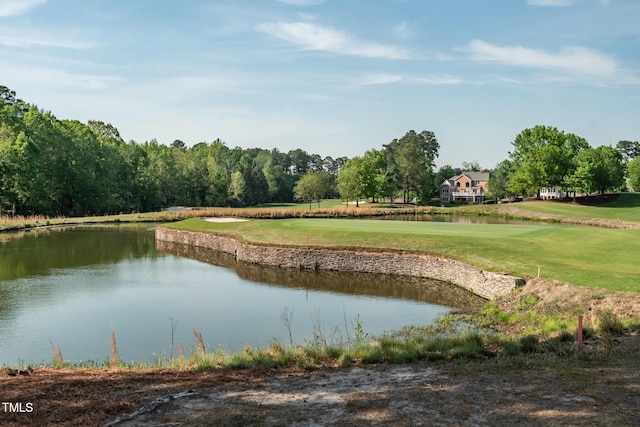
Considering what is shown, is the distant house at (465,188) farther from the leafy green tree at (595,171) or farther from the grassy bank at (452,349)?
the grassy bank at (452,349)

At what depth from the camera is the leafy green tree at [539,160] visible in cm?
8450

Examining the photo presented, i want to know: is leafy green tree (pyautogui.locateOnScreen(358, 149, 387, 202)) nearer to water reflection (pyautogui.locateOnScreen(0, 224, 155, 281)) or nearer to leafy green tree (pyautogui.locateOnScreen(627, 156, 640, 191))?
water reflection (pyautogui.locateOnScreen(0, 224, 155, 281))

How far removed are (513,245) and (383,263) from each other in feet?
24.1

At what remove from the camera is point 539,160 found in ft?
280

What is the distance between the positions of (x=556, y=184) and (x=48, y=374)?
90245 millimetres

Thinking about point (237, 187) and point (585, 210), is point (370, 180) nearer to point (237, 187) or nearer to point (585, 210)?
point (237, 187)

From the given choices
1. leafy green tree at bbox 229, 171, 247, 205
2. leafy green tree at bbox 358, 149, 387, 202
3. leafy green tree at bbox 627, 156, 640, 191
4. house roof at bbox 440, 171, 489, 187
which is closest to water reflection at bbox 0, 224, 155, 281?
leafy green tree at bbox 358, 149, 387, 202

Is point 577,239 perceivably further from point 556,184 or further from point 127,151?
point 127,151

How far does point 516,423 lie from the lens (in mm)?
6449

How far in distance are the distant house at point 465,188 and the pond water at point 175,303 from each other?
96133 millimetres

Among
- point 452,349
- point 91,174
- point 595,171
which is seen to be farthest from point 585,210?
point 91,174

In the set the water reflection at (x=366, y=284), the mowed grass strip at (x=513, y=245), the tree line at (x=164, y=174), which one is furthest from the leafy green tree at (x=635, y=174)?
the water reflection at (x=366, y=284)

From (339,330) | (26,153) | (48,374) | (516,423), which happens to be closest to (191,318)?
(339,330)

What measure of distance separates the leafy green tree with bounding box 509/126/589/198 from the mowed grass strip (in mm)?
52520
